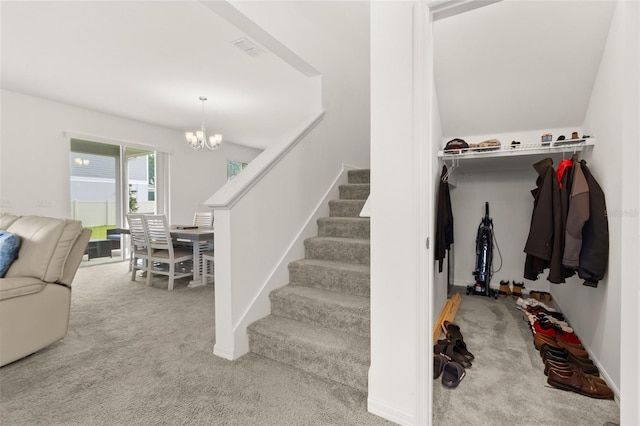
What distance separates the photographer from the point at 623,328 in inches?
40.1

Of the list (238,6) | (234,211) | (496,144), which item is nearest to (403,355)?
(234,211)

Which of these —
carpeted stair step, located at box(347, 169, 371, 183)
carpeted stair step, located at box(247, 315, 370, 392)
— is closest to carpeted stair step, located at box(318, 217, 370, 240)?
carpeted stair step, located at box(347, 169, 371, 183)

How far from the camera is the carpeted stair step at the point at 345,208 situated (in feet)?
9.10

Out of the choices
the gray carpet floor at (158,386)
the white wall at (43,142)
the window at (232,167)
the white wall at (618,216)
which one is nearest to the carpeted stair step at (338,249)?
the gray carpet floor at (158,386)

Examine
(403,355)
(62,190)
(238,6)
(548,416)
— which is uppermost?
(238,6)

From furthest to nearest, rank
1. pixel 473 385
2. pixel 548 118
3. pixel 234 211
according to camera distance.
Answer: pixel 548 118
pixel 234 211
pixel 473 385

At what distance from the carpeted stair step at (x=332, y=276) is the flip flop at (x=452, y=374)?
63 centimetres

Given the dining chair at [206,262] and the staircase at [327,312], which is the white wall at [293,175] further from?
the dining chair at [206,262]

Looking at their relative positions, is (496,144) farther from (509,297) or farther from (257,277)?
(257,277)

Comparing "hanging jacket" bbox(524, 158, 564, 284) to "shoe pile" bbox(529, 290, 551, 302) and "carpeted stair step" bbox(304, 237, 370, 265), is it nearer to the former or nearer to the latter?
"carpeted stair step" bbox(304, 237, 370, 265)

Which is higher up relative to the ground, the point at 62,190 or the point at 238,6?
the point at 238,6

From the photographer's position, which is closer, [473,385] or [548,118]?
[473,385]

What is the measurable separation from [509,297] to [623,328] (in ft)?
8.32

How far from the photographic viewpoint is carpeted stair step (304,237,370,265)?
2289 mm
